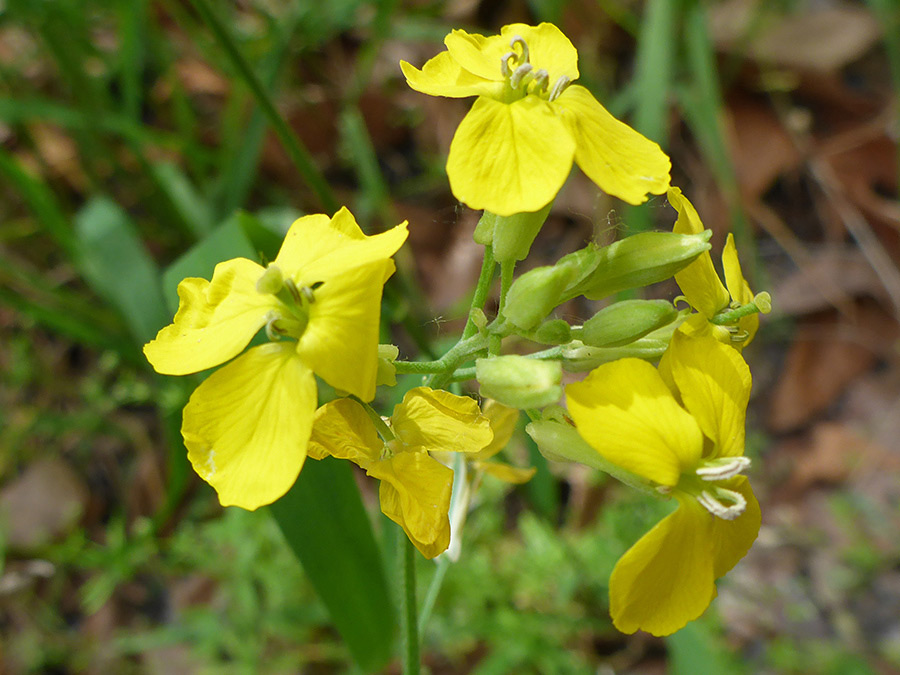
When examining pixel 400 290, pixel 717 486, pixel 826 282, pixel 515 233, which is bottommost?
pixel 826 282

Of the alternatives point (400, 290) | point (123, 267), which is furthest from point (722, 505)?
point (400, 290)

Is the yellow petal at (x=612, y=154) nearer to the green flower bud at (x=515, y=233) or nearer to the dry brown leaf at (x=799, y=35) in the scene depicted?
the green flower bud at (x=515, y=233)

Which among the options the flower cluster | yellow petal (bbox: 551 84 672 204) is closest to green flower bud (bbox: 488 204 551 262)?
the flower cluster

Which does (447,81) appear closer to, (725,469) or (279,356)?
(279,356)

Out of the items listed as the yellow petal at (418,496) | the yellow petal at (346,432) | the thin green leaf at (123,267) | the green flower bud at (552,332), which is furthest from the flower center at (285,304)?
the thin green leaf at (123,267)

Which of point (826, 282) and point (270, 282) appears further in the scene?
→ point (826, 282)

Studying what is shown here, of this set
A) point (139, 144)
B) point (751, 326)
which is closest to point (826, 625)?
point (751, 326)

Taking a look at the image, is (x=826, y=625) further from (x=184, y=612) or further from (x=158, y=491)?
(x=158, y=491)
